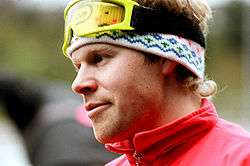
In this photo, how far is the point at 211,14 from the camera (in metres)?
3.50

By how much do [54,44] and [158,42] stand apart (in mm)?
21188

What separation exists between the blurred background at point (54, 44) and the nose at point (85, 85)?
45.3ft

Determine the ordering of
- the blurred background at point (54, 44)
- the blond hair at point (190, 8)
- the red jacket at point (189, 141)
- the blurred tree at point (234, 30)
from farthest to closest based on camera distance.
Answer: the blurred tree at point (234, 30), the blurred background at point (54, 44), the blond hair at point (190, 8), the red jacket at point (189, 141)

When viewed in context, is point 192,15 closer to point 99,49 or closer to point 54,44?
point 99,49

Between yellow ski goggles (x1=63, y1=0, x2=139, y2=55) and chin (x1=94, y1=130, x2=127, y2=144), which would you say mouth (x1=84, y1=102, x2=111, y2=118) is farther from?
yellow ski goggles (x1=63, y1=0, x2=139, y2=55)

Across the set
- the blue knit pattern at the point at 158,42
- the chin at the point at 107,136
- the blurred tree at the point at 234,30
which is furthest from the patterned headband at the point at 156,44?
the blurred tree at the point at 234,30

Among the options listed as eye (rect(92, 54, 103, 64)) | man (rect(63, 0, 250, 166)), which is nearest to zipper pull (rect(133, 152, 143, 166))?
man (rect(63, 0, 250, 166))

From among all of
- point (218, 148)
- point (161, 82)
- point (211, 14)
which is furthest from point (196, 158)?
point (211, 14)

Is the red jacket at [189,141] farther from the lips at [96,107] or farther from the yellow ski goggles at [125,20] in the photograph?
the yellow ski goggles at [125,20]

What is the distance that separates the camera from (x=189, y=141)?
125 inches

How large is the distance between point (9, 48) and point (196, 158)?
55.6 ft

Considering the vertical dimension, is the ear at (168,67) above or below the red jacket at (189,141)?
above

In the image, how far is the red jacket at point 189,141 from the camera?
3.09m

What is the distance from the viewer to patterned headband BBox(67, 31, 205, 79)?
3240 millimetres
